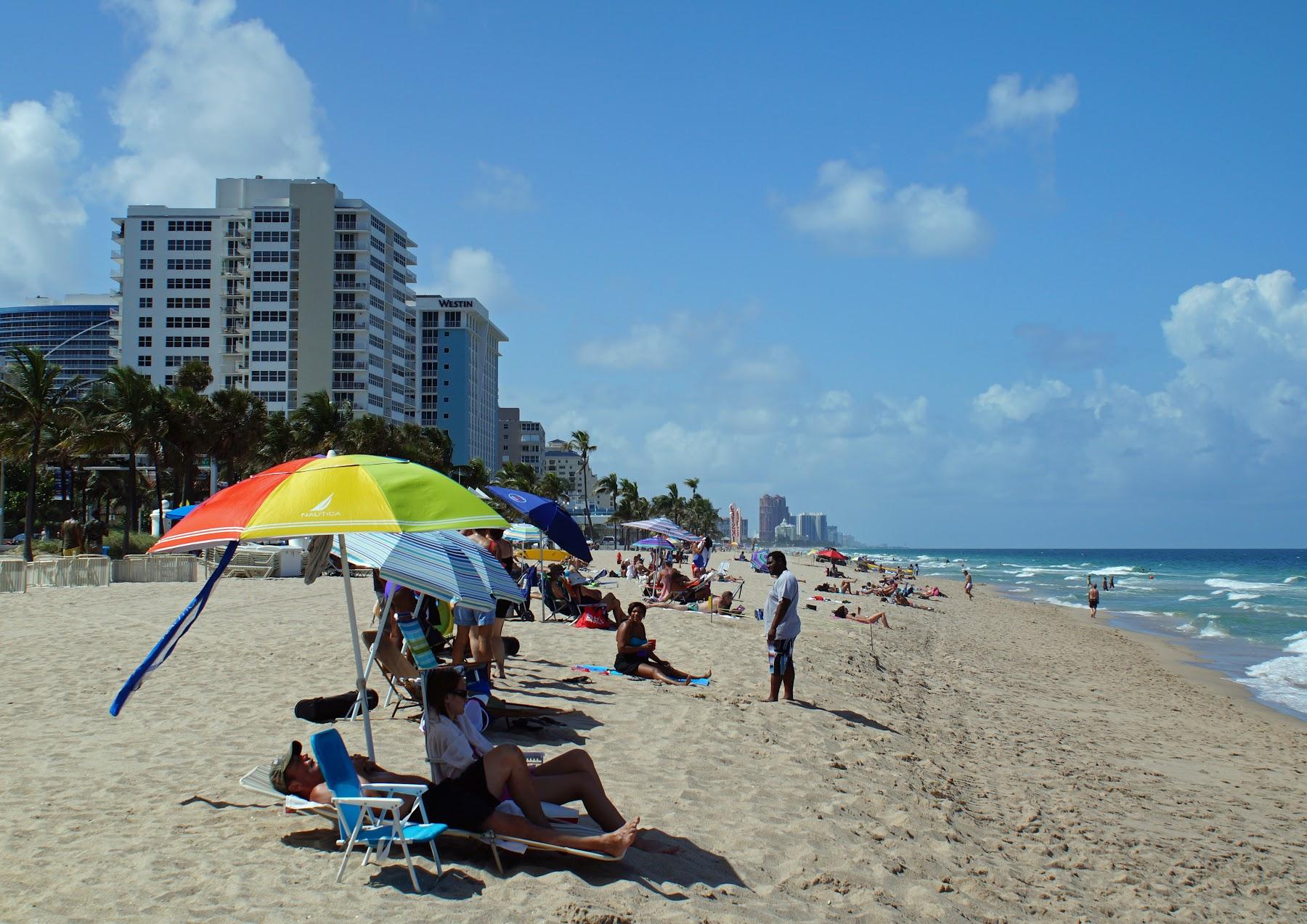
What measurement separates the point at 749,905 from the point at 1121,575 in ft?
290

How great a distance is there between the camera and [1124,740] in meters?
12.0

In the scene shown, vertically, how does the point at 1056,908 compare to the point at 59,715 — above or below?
below

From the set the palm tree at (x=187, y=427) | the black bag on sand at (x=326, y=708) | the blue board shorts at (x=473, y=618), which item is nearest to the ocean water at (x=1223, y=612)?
the blue board shorts at (x=473, y=618)

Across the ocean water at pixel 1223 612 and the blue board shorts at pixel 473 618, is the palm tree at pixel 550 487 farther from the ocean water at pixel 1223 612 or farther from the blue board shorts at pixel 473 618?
the blue board shorts at pixel 473 618

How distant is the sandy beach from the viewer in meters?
4.77

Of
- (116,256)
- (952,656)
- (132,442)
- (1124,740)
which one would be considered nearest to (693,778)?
(1124,740)

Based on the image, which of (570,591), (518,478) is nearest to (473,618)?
(570,591)

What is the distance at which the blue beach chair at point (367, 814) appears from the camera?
4676mm

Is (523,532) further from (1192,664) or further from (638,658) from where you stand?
(1192,664)

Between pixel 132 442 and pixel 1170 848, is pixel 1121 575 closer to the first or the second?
pixel 132 442

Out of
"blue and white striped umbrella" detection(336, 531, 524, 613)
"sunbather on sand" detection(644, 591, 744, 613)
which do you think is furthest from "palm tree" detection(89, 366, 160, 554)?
"blue and white striped umbrella" detection(336, 531, 524, 613)

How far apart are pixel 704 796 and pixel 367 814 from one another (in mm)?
2455

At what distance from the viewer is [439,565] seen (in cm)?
631

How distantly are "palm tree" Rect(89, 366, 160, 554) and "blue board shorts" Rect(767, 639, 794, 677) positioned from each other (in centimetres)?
3194
